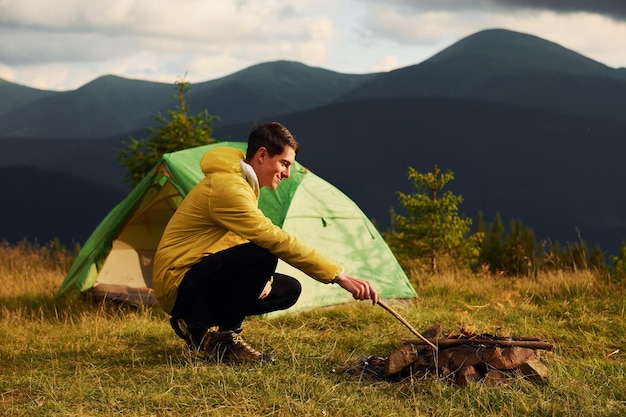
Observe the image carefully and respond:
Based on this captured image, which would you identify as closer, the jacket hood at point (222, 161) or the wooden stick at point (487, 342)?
the wooden stick at point (487, 342)

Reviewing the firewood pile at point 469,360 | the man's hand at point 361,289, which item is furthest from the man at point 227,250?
the firewood pile at point 469,360

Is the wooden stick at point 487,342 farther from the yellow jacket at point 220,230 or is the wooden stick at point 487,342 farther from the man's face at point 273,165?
the man's face at point 273,165

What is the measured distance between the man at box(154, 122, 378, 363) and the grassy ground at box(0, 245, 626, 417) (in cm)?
31

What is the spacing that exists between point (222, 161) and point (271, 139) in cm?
38

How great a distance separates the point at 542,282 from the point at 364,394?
4650 mm

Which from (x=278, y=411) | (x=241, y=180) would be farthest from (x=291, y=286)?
(x=278, y=411)

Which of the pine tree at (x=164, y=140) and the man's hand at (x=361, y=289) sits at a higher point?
the pine tree at (x=164, y=140)

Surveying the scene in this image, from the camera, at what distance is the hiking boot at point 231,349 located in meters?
4.81

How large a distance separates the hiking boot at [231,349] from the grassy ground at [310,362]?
0.51 ft

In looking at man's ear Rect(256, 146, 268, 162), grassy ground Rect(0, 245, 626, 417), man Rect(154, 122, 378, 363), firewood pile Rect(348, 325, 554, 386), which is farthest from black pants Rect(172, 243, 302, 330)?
firewood pile Rect(348, 325, 554, 386)

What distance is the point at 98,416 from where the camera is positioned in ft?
12.5

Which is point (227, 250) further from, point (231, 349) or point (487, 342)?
point (487, 342)

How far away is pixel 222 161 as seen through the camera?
4.71 meters

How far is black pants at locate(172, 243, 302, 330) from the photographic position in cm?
462
